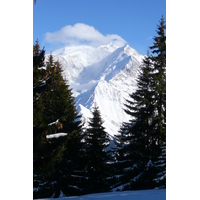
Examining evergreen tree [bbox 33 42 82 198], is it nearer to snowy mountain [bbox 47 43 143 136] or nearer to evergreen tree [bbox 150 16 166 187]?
snowy mountain [bbox 47 43 143 136]

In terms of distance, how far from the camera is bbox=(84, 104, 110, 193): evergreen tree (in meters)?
7.26

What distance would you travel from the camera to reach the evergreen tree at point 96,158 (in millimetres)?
7258

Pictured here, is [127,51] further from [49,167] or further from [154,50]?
[49,167]

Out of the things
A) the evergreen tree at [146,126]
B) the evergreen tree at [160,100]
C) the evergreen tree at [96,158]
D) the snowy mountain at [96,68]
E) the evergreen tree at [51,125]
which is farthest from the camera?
the evergreen tree at [96,158]

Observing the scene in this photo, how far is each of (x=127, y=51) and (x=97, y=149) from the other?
3.40 m

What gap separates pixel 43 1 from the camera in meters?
4.82

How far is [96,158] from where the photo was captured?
7.46 meters

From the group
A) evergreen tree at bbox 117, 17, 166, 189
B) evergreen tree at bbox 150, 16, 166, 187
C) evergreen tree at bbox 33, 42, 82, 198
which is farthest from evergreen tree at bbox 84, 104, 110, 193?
evergreen tree at bbox 150, 16, 166, 187

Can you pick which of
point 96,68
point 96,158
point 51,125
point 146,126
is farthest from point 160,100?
point 51,125

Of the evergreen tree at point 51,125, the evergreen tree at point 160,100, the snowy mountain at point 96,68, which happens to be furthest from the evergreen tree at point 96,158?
the evergreen tree at point 160,100

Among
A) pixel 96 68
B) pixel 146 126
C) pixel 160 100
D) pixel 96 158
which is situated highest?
pixel 96 68

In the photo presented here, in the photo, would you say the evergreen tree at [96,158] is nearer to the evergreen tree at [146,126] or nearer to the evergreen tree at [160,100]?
the evergreen tree at [146,126]

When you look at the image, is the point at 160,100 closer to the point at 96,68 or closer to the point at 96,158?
the point at 96,68
